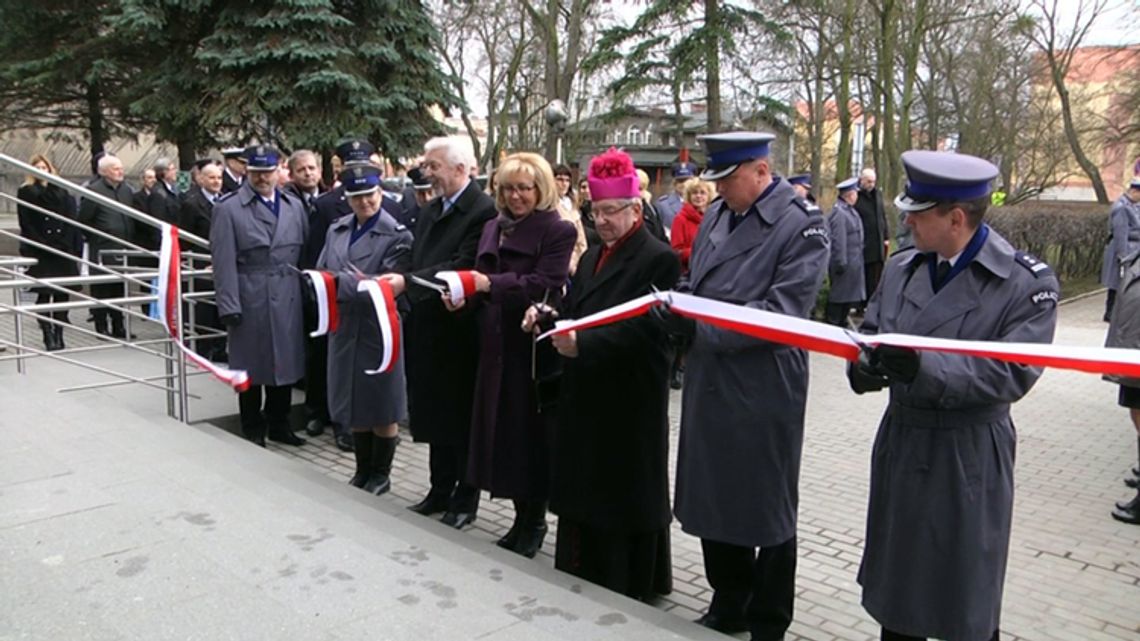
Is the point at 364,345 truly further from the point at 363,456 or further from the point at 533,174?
the point at 533,174

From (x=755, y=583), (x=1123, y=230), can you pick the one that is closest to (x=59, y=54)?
(x=755, y=583)

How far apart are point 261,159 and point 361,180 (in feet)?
3.61

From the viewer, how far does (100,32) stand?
1633 cm

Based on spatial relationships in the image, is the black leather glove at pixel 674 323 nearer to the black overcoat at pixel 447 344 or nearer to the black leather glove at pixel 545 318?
the black leather glove at pixel 545 318

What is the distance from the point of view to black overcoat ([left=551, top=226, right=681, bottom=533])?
3768 millimetres

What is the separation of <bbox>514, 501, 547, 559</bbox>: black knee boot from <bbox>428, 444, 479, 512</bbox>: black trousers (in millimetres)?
359

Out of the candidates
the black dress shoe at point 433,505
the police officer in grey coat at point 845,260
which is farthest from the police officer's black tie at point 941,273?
the police officer in grey coat at point 845,260

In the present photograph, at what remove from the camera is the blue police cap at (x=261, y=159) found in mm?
5886

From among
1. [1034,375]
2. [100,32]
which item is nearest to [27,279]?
[1034,375]

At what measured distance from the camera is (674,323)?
3.30 meters

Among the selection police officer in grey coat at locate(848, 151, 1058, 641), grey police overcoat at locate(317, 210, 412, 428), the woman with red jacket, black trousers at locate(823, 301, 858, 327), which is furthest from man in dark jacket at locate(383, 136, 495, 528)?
black trousers at locate(823, 301, 858, 327)

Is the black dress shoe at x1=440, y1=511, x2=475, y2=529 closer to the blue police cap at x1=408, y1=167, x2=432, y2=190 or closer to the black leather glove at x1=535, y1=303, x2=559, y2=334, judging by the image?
the black leather glove at x1=535, y1=303, x2=559, y2=334

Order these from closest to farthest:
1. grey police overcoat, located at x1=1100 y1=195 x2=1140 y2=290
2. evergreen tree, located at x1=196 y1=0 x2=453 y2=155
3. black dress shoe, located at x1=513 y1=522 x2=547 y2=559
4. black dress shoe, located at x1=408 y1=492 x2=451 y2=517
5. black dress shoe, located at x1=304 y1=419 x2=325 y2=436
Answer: black dress shoe, located at x1=513 y1=522 x2=547 y2=559, black dress shoe, located at x1=408 y1=492 x2=451 y2=517, black dress shoe, located at x1=304 y1=419 x2=325 y2=436, grey police overcoat, located at x1=1100 y1=195 x2=1140 y2=290, evergreen tree, located at x1=196 y1=0 x2=453 y2=155

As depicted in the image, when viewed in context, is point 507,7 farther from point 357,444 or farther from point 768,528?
point 768,528
